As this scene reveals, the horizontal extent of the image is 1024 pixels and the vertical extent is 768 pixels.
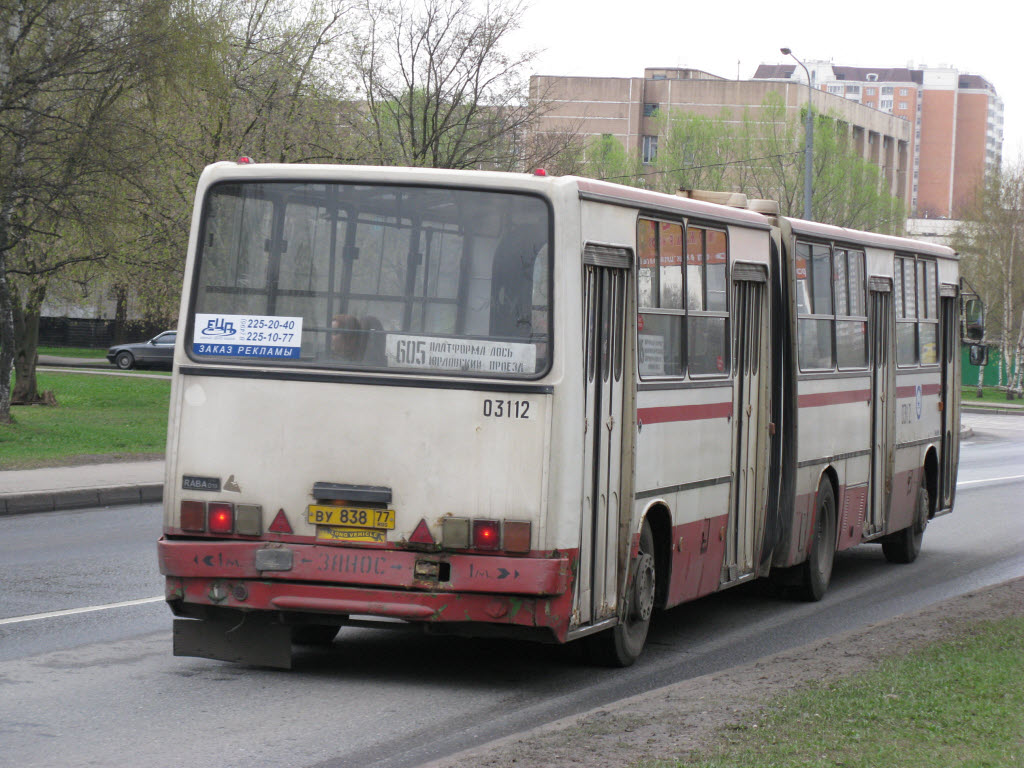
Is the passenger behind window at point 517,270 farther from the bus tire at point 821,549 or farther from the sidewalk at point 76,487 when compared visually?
the sidewalk at point 76,487

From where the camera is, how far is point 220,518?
314 inches

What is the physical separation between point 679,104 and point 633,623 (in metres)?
106

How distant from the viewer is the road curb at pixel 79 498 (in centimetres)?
1631

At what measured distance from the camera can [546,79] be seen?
36.8 meters

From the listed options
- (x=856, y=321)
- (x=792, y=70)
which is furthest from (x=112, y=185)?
(x=792, y=70)

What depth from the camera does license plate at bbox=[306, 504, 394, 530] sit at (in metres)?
7.82

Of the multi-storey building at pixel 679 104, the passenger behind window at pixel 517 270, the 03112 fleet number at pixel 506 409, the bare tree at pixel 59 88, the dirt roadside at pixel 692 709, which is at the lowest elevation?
the dirt roadside at pixel 692 709

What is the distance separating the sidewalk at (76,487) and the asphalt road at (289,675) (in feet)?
8.54

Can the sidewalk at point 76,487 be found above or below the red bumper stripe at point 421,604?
below

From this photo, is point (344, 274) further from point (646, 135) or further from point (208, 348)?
point (646, 135)

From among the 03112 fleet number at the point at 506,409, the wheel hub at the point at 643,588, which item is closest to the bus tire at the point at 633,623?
the wheel hub at the point at 643,588

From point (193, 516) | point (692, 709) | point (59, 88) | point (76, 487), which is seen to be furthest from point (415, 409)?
point (59, 88)

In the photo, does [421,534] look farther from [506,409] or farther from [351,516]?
[506,409]

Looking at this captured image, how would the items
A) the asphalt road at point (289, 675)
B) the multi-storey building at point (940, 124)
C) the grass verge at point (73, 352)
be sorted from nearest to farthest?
the asphalt road at point (289, 675) → the grass verge at point (73, 352) → the multi-storey building at point (940, 124)
